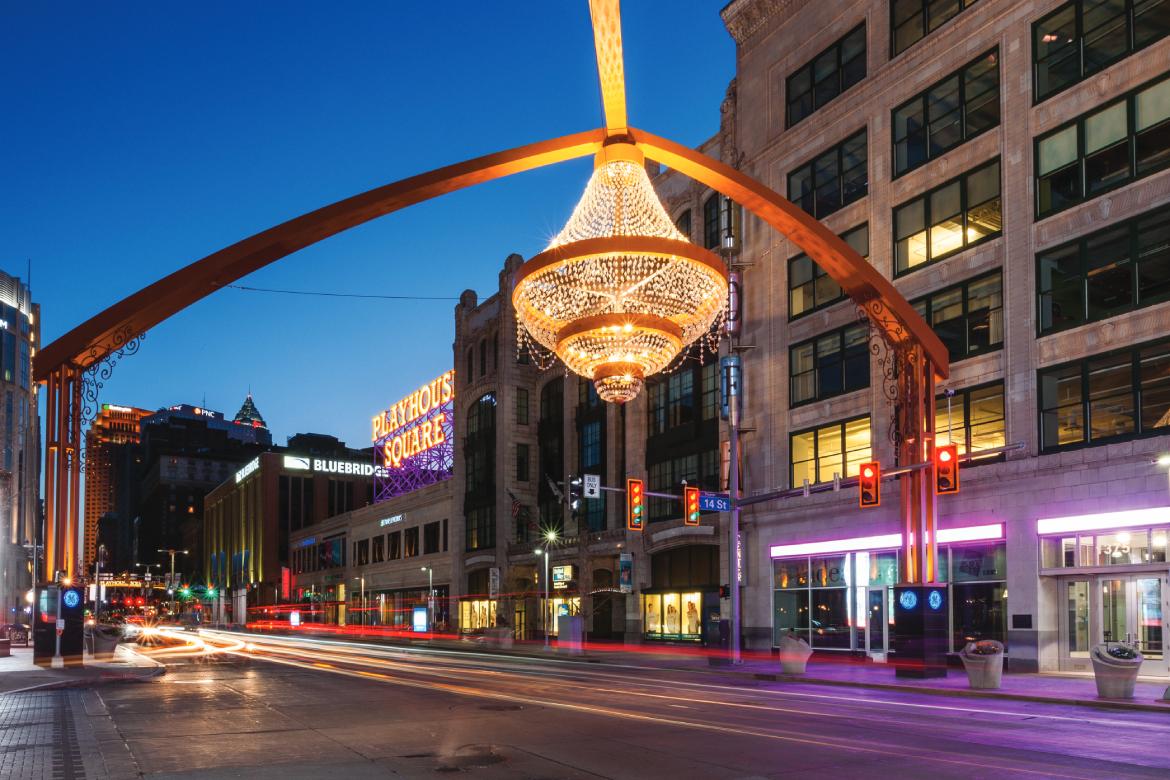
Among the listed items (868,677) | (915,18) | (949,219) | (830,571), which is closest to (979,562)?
(868,677)

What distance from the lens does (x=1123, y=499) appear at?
2945 cm

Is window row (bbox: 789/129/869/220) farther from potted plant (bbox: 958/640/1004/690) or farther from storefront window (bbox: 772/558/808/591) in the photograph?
potted plant (bbox: 958/640/1004/690)

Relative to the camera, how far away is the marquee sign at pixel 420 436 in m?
83.8

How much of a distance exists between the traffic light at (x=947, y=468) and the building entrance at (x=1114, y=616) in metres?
5.84

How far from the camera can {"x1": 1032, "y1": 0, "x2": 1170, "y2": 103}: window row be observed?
3039 cm

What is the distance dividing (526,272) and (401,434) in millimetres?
75533

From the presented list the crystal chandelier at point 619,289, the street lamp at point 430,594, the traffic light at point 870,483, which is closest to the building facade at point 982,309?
the traffic light at point 870,483

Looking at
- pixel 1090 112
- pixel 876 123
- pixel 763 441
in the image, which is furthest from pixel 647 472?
pixel 1090 112

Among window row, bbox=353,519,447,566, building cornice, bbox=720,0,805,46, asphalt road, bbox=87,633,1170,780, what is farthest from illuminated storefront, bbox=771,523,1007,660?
window row, bbox=353,519,447,566

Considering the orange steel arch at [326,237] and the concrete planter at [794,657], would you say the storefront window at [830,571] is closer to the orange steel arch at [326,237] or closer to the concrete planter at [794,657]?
the concrete planter at [794,657]

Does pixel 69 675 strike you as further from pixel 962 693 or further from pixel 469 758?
pixel 962 693

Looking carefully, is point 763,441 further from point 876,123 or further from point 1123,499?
point 1123,499

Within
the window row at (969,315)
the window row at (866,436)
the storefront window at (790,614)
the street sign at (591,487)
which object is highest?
the window row at (969,315)

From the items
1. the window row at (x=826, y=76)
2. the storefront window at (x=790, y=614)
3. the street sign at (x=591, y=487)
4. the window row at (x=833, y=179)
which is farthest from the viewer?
the storefront window at (x=790, y=614)
